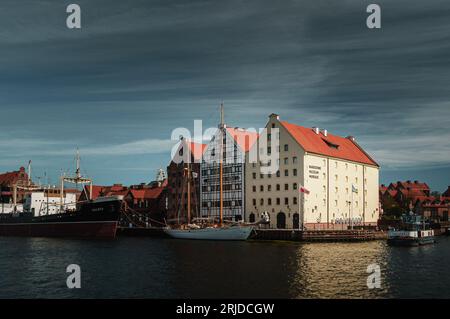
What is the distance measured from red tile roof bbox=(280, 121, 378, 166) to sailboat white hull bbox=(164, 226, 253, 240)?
22.1m

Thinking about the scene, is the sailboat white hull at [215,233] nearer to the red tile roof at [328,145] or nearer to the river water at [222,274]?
the red tile roof at [328,145]

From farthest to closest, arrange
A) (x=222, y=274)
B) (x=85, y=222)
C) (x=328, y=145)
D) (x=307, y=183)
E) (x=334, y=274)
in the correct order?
(x=328, y=145), (x=307, y=183), (x=85, y=222), (x=334, y=274), (x=222, y=274)

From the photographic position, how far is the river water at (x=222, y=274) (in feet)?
124

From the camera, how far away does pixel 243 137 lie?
4478 inches

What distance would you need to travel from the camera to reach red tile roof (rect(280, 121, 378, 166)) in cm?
10450

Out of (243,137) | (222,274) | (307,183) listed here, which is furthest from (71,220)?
(222,274)

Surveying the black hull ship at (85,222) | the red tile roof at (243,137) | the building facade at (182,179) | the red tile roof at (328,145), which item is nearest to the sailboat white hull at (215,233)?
the black hull ship at (85,222)

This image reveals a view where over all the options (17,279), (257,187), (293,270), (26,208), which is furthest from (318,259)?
(26,208)

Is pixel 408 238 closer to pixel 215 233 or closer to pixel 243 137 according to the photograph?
pixel 215 233

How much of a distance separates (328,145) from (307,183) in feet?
53.8

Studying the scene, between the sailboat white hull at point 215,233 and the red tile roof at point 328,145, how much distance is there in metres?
22.1
